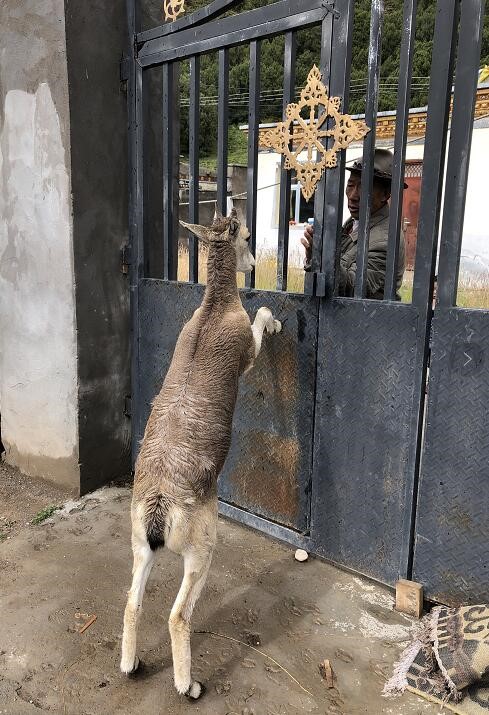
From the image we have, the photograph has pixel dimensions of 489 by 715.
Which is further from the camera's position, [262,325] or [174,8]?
[174,8]

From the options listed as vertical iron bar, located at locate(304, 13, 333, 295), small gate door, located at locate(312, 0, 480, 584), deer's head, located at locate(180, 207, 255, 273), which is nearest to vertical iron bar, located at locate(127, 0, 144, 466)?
deer's head, located at locate(180, 207, 255, 273)

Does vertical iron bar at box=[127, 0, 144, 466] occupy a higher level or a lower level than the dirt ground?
higher

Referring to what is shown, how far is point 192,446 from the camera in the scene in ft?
8.75

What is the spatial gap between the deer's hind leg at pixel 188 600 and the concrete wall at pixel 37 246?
2.10 m

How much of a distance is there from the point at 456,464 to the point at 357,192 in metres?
2.03

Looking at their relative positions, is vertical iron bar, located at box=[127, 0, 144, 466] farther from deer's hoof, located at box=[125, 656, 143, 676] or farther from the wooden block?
the wooden block

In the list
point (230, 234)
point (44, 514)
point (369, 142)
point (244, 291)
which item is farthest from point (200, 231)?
point (44, 514)

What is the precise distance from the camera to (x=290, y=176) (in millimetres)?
3318

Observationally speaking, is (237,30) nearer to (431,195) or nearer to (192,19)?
(192,19)

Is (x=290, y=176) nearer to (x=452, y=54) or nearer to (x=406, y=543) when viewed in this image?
(x=452, y=54)

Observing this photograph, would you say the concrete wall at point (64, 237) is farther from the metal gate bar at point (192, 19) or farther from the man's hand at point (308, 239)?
the man's hand at point (308, 239)

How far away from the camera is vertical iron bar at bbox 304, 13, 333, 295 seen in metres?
3.05

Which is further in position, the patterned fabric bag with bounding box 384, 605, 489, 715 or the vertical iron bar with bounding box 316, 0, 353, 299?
the vertical iron bar with bounding box 316, 0, 353, 299

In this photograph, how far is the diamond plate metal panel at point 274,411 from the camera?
3441 mm
